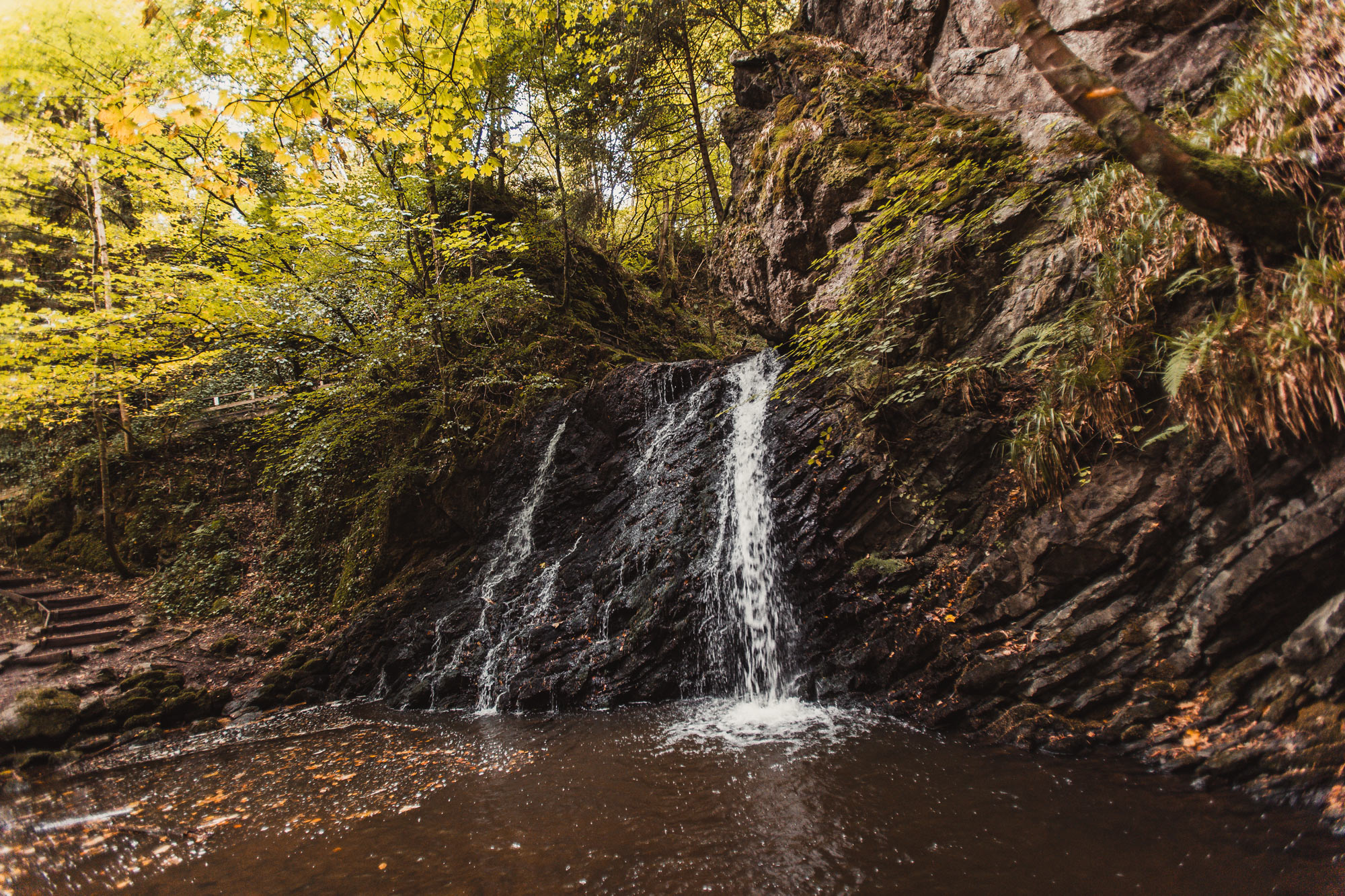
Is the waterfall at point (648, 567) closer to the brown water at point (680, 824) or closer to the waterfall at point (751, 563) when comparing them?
the waterfall at point (751, 563)

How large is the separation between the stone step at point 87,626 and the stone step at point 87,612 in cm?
29

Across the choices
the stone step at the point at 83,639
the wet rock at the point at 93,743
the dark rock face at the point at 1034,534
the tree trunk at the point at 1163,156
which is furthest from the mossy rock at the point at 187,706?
the tree trunk at the point at 1163,156

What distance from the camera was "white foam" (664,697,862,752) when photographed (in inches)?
168

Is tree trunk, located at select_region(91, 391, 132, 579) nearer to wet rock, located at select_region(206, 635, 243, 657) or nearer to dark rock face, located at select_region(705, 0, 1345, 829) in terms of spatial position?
wet rock, located at select_region(206, 635, 243, 657)

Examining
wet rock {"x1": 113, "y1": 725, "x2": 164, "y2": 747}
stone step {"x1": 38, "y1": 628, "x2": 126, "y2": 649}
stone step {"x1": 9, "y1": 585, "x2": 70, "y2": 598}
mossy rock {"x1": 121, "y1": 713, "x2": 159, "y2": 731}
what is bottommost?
wet rock {"x1": 113, "y1": 725, "x2": 164, "y2": 747}

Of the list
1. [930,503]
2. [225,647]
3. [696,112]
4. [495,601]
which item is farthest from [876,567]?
[696,112]

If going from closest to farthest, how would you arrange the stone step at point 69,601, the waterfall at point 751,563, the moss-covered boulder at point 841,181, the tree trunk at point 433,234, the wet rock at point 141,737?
the waterfall at point 751,563, the moss-covered boulder at point 841,181, the wet rock at point 141,737, the tree trunk at point 433,234, the stone step at point 69,601

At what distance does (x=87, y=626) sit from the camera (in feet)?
31.6

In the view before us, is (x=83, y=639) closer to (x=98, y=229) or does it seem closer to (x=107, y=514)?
(x=107, y=514)

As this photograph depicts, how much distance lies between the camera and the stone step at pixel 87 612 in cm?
972

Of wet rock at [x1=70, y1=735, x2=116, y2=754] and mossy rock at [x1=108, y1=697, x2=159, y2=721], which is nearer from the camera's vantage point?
wet rock at [x1=70, y1=735, x2=116, y2=754]

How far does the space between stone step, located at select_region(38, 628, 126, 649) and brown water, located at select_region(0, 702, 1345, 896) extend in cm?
597

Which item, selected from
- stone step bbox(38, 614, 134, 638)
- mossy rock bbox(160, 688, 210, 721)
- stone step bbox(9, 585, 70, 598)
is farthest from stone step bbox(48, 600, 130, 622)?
mossy rock bbox(160, 688, 210, 721)

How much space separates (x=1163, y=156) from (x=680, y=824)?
4.84m
